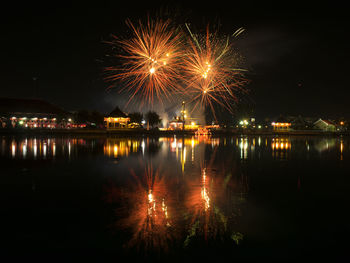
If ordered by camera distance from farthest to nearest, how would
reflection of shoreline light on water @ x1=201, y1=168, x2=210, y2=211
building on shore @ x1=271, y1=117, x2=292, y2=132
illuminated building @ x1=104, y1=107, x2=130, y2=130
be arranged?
building on shore @ x1=271, y1=117, x2=292, y2=132 < illuminated building @ x1=104, y1=107, x2=130, y2=130 < reflection of shoreline light on water @ x1=201, y1=168, x2=210, y2=211

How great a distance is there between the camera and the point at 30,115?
58.5 metres

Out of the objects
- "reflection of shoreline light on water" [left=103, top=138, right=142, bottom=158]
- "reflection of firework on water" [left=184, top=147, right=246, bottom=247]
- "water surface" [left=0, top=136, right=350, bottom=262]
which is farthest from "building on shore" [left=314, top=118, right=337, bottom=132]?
"reflection of firework on water" [left=184, top=147, right=246, bottom=247]

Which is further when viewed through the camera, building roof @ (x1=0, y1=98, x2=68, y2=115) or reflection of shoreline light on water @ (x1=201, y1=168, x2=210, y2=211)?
building roof @ (x1=0, y1=98, x2=68, y2=115)

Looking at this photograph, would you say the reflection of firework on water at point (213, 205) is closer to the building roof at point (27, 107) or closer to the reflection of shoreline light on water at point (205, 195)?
the reflection of shoreline light on water at point (205, 195)


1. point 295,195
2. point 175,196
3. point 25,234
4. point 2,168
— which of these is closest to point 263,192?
point 295,195

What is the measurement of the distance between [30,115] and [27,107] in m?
2.84

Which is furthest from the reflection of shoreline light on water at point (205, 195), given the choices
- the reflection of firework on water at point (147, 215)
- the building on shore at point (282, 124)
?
the building on shore at point (282, 124)

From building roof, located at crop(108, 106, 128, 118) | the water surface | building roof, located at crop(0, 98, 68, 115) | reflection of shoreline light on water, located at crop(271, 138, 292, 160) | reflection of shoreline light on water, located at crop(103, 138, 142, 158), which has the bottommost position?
the water surface

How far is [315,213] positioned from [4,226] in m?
5.88

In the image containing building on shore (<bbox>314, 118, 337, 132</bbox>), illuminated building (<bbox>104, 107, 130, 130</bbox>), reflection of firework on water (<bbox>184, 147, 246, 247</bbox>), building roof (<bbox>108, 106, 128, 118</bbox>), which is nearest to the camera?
reflection of firework on water (<bbox>184, 147, 246, 247</bbox>)

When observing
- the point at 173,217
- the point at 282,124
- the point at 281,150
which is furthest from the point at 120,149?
the point at 282,124

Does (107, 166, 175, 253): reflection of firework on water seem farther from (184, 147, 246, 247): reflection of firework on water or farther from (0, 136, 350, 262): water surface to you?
(184, 147, 246, 247): reflection of firework on water

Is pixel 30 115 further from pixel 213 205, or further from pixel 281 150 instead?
pixel 213 205

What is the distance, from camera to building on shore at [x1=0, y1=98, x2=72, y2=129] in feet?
183
